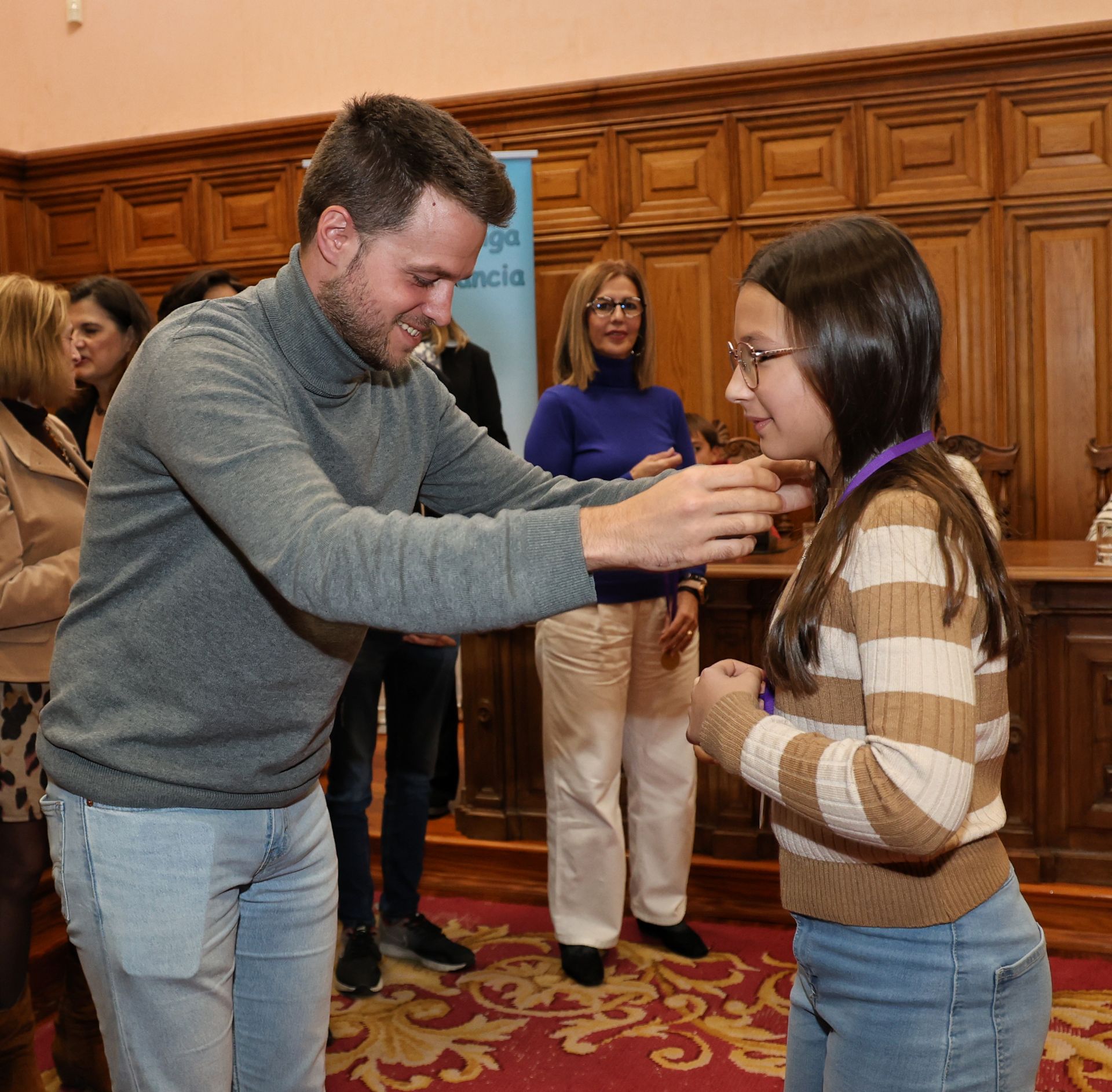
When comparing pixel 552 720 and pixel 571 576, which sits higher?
pixel 571 576

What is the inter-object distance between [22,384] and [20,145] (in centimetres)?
535

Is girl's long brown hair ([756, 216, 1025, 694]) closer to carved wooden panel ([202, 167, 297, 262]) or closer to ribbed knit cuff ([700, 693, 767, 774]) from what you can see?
ribbed knit cuff ([700, 693, 767, 774])

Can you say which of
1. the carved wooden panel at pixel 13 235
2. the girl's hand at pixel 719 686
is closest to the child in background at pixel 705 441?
the girl's hand at pixel 719 686

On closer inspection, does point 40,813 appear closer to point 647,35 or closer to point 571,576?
point 571,576

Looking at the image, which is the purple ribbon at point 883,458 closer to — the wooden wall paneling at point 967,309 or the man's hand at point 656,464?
the man's hand at point 656,464

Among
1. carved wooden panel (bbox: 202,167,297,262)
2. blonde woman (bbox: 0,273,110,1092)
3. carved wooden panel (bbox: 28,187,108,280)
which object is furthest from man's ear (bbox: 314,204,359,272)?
carved wooden panel (bbox: 28,187,108,280)

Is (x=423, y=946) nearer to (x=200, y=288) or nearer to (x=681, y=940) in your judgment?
(x=681, y=940)

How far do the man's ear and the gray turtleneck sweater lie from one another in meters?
0.06

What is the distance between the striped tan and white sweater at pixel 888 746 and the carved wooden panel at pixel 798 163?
4471 millimetres

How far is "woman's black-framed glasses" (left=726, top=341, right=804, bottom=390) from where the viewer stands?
1269mm

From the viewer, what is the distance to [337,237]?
1400mm

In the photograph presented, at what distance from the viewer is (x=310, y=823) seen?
5.10ft

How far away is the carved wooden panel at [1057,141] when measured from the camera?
16.3ft

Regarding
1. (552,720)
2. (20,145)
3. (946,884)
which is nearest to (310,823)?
(946,884)
